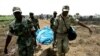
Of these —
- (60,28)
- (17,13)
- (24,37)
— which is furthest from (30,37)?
(60,28)

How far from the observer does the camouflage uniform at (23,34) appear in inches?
314

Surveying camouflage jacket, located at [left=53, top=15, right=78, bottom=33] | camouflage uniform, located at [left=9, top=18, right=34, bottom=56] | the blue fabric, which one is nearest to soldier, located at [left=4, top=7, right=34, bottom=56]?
camouflage uniform, located at [left=9, top=18, right=34, bottom=56]

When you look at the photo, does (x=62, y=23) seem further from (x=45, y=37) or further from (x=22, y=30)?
(x=45, y=37)

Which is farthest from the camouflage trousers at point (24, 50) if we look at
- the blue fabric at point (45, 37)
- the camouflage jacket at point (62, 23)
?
the blue fabric at point (45, 37)

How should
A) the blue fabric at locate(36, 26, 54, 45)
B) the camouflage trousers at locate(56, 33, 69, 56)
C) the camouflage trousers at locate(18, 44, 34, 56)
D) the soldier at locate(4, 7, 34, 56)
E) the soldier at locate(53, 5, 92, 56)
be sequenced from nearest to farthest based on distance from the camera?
the soldier at locate(4, 7, 34, 56) → the camouflage trousers at locate(18, 44, 34, 56) → the soldier at locate(53, 5, 92, 56) → the camouflage trousers at locate(56, 33, 69, 56) → the blue fabric at locate(36, 26, 54, 45)

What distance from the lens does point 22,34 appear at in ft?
26.4

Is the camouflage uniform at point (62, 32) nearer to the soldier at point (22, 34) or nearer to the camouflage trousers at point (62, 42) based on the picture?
the camouflage trousers at point (62, 42)

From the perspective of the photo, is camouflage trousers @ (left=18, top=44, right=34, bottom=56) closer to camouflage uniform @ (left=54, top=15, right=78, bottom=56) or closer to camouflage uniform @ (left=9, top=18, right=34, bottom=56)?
camouflage uniform @ (left=9, top=18, right=34, bottom=56)

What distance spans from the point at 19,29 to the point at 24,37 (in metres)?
0.25

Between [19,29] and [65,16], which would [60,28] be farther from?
[19,29]

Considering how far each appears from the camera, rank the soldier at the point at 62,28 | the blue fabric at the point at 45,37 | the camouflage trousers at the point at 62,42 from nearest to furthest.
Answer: the soldier at the point at 62,28 → the camouflage trousers at the point at 62,42 → the blue fabric at the point at 45,37

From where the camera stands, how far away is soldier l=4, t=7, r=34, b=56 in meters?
7.93

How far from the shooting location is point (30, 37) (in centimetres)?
815

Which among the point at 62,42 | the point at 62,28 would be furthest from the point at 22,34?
the point at 62,42
